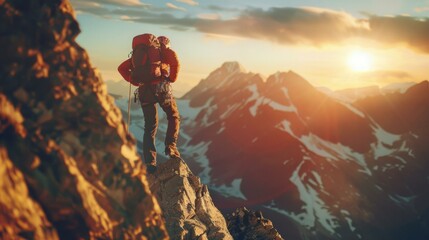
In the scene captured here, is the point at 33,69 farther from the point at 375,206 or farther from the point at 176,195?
the point at 375,206

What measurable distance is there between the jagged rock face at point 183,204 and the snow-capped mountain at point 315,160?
325 feet

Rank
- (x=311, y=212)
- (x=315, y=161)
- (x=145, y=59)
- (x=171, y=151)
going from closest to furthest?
(x=145, y=59), (x=171, y=151), (x=311, y=212), (x=315, y=161)

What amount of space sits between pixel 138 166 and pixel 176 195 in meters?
7.95

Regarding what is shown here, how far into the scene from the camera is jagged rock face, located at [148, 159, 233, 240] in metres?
14.5

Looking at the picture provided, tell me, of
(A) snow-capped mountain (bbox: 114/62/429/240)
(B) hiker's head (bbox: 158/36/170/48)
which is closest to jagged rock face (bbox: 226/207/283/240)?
(B) hiker's head (bbox: 158/36/170/48)

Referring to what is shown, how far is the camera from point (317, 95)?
7559 inches

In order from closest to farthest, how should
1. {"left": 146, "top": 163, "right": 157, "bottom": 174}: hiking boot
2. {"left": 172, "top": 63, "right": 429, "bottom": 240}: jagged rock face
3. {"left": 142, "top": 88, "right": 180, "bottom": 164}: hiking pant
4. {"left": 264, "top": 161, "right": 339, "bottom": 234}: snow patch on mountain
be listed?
{"left": 142, "top": 88, "right": 180, "bottom": 164}: hiking pant, {"left": 146, "top": 163, "right": 157, "bottom": 174}: hiking boot, {"left": 264, "top": 161, "right": 339, "bottom": 234}: snow patch on mountain, {"left": 172, "top": 63, "right": 429, "bottom": 240}: jagged rock face

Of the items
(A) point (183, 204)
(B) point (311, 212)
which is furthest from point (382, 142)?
(A) point (183, 204)

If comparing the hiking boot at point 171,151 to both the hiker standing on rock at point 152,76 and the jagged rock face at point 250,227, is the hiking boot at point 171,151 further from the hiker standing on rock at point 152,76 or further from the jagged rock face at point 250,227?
the jagged rock face at point 250,227

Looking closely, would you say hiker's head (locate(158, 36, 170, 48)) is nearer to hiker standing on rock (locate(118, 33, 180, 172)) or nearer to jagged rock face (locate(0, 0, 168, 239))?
hiker standing on rock (locate(118, 33, 180, 172))

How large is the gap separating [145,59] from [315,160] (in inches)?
5554

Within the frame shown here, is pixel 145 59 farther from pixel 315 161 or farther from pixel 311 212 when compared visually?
pixel 315 161

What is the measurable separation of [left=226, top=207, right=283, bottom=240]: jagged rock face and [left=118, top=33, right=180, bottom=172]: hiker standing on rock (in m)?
6.65

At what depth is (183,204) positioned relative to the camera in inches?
603
